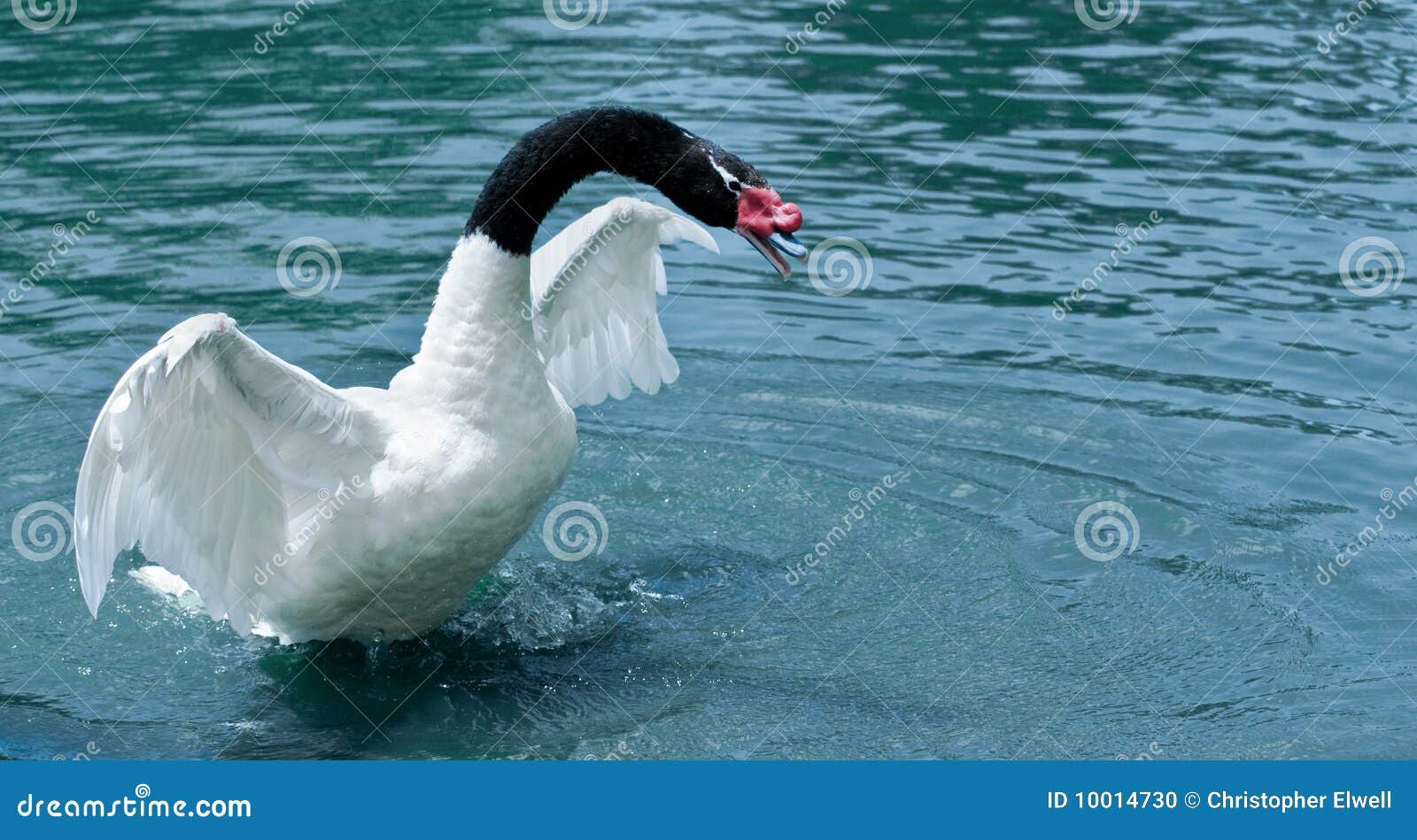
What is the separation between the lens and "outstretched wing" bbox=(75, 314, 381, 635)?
6180 mm

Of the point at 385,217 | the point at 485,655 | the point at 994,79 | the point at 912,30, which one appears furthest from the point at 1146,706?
the point at 912,30

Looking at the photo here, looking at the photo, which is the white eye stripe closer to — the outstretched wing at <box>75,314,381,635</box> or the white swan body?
the white swan body

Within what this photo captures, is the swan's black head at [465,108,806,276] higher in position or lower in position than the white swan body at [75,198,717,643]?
higher

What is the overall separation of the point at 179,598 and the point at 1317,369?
6.43 metres

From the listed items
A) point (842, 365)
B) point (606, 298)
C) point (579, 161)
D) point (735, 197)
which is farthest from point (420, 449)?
point (842, 365)

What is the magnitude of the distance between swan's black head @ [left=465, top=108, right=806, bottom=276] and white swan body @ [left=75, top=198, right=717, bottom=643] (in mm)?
155

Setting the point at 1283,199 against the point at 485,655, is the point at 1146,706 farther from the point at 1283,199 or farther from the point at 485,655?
the point at 1283,199

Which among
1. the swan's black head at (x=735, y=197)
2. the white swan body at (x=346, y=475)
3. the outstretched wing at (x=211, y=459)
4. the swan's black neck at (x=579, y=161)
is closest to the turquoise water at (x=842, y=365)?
the white swan body at (x=346, y=475)

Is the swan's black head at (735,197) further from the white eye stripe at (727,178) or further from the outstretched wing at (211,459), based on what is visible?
the outstretched wing at (211,459)

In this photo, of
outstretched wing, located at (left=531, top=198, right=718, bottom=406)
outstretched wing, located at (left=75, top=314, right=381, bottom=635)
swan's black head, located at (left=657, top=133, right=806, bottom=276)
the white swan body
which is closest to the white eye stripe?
swan's black head, located at (left=657, top=133, right=806, bottom=276)

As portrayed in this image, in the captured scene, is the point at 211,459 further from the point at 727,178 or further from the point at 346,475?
the point at 727,178

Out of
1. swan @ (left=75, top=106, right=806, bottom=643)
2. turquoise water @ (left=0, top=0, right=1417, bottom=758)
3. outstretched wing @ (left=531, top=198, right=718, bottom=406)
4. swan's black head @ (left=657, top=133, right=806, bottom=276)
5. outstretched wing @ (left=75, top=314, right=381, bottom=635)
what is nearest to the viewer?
outstretched wing @ (left=75, top=314, right=381, bottom=635)

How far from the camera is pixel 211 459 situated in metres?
6.74

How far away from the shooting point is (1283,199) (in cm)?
1252
